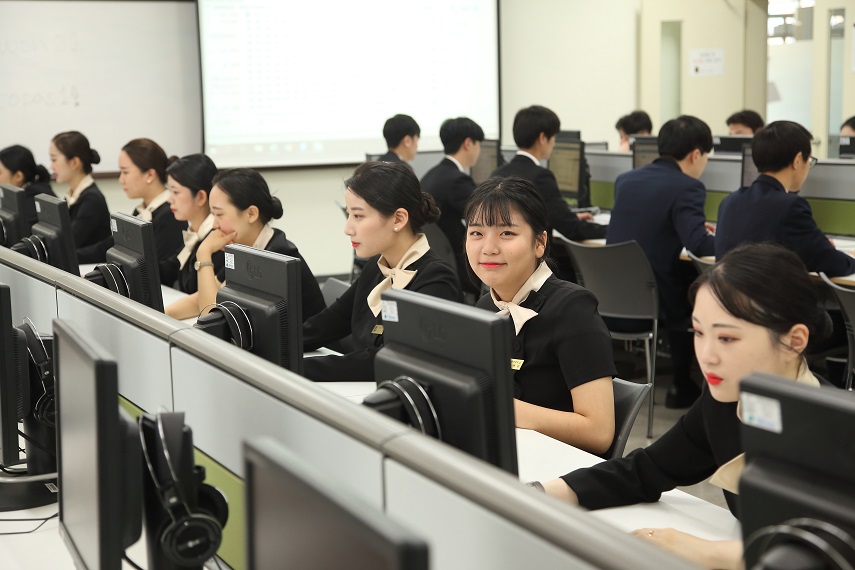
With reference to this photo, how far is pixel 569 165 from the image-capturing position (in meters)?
5.86

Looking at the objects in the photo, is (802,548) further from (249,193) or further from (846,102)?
(846,102)

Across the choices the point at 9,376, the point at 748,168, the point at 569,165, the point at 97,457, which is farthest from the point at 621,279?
the point at 97,457

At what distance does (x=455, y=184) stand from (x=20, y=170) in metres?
2.32

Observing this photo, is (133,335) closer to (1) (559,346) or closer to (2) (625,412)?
(1) (559,346)

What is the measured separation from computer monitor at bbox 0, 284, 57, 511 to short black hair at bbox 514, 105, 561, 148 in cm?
340

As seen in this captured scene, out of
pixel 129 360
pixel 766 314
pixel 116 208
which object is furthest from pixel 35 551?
pixel 116 208

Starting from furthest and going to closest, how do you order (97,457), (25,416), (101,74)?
(101,74) → (25,416) → (97,457)

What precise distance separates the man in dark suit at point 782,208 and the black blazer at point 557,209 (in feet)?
3.71

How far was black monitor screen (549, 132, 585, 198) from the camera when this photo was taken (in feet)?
18.9

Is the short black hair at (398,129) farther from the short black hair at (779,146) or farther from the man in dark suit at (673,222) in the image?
the short black hair at (779,146)

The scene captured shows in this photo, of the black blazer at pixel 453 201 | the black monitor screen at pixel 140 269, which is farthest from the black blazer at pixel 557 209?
the black monitor screen at pixel 140 269

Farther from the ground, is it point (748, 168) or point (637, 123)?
point (637, 123)

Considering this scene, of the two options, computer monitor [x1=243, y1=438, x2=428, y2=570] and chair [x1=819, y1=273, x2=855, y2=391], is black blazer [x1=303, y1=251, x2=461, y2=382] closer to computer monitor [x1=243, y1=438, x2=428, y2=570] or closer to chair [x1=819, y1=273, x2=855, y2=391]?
chair [x1=819, y1=273, x2=855, y2=391]

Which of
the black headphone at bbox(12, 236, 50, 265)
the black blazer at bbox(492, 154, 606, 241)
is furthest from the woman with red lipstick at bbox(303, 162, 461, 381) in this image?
the black blazer at bbox(492, 154, 606, 241)
